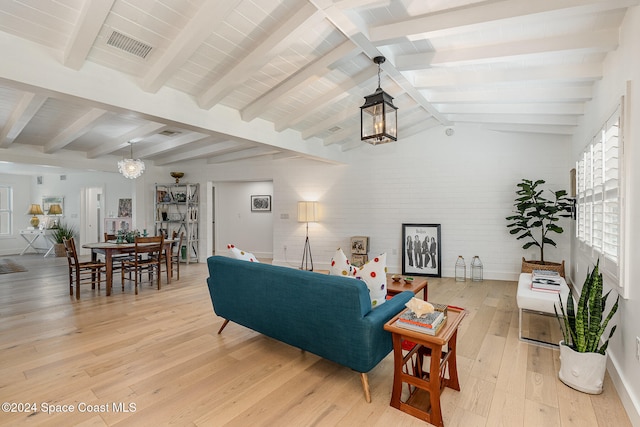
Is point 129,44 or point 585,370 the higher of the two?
point 129,44

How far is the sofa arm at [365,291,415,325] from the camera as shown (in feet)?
7.09

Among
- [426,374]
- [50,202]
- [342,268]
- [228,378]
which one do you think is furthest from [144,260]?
[50,202]

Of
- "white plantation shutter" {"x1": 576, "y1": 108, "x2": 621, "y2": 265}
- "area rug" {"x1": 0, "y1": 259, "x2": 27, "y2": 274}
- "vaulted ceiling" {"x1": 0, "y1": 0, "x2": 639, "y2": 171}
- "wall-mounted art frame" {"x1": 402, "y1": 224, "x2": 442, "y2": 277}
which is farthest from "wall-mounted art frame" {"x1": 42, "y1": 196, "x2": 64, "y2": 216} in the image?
"white plantation shutter" {"x1": 576, "y1": 108, "x2": 621, "y2": 265}

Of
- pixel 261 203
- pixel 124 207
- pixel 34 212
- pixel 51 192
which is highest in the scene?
pixel 51 192

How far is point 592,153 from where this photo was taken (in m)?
3.15

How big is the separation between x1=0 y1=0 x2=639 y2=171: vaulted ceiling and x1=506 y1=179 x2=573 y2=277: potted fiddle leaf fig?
103 centimetres

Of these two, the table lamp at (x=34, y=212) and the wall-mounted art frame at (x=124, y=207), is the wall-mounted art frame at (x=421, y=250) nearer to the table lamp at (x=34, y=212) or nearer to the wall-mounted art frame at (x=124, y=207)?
the wall-mounted art frame at (x=124, y=207)

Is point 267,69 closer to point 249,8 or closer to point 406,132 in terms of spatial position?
point 249,8

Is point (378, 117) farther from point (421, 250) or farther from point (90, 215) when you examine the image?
point (90, 215)

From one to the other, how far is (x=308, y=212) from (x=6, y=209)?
9.34 m

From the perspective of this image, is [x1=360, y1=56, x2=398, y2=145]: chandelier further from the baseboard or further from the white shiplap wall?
the white shiplap wall

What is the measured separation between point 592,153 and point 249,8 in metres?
3.40

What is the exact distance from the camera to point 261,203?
883cm

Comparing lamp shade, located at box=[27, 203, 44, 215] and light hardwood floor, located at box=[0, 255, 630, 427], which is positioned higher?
lamp shade, located at box=[27, 203, 44, 215]
